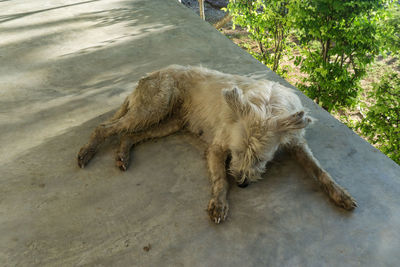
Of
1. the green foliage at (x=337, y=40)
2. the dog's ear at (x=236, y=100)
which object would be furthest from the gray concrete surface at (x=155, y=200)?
the green foliage at (x=337, y=40)

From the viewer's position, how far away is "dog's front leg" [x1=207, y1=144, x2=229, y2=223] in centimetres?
279

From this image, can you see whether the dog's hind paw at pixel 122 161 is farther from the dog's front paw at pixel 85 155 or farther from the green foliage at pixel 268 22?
the green foliage at pixel 268 22

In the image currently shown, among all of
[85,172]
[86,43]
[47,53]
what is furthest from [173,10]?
[85,172]

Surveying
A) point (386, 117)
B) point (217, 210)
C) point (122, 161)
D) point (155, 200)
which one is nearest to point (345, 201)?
point (217, 210)

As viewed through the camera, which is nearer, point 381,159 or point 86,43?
point 381,159

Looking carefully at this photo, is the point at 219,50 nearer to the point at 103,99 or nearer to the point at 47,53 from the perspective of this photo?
the point at 103,99

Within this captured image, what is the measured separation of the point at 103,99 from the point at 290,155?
2.85 meters

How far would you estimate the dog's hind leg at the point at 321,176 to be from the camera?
2.86 meters

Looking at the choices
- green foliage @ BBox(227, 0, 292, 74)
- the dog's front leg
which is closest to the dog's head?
the dog's front leg

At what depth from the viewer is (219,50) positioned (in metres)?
5.84

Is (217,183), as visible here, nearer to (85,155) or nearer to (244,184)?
(244,184)

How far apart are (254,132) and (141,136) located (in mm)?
1582

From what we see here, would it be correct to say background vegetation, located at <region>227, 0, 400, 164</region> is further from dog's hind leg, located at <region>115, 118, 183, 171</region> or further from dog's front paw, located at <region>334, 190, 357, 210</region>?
dog's hind leg, located at <region>115, 118, 183, 171</region>

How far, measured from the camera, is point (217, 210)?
279cm
